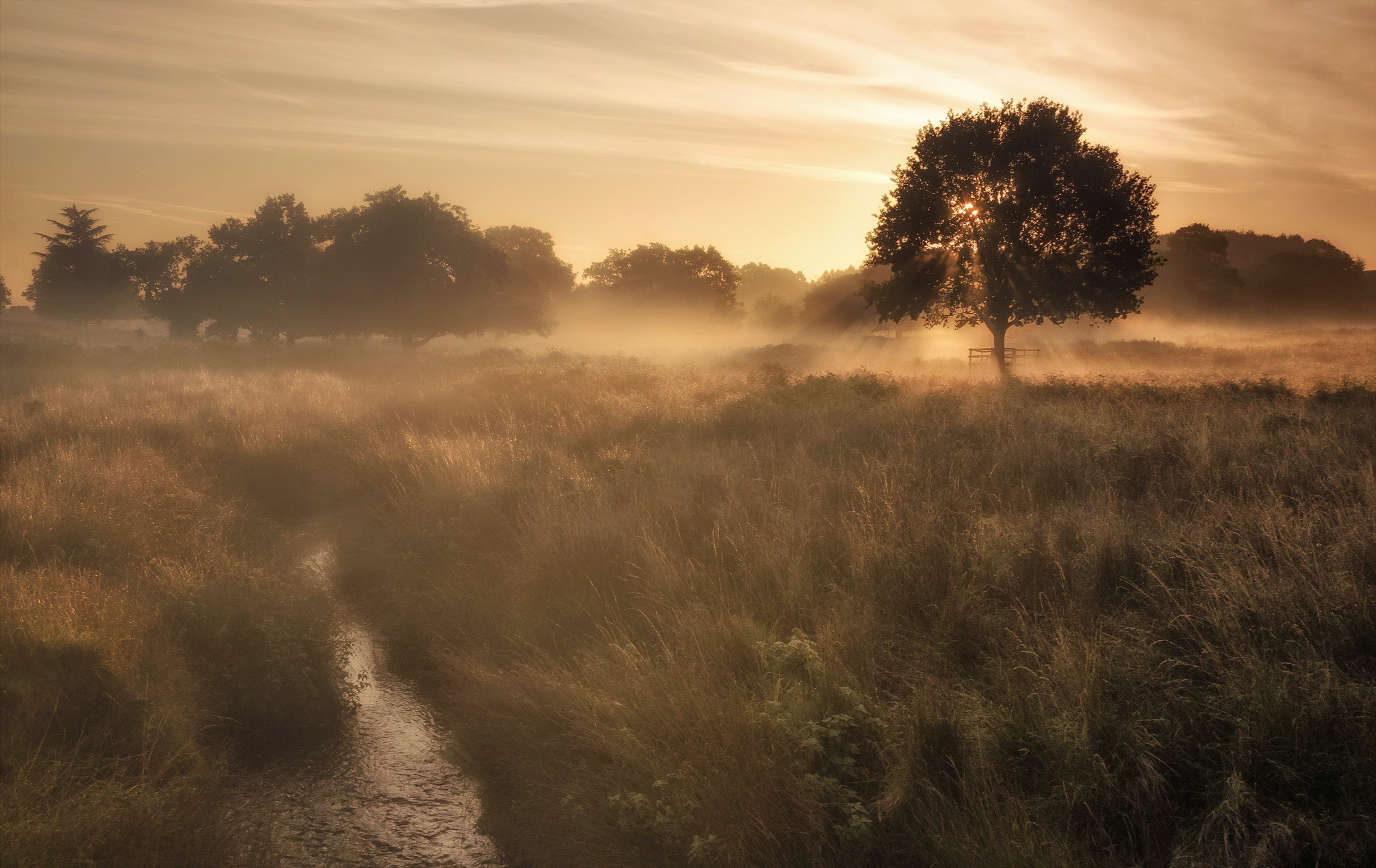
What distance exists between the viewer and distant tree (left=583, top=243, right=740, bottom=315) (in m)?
69.7

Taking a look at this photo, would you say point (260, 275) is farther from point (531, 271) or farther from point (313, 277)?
point (531, 271)

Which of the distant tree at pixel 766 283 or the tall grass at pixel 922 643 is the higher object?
the distant tree at pixel 766 283

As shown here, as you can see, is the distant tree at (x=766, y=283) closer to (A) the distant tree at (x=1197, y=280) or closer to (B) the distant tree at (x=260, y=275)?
(A) the distant tree at (x=1197, y=280)

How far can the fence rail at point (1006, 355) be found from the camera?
2961cm

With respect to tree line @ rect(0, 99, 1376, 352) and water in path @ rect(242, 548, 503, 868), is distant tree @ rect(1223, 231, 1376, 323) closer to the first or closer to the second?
tree line @ rect(0, 99, 1376, 352)

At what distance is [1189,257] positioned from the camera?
65.9m

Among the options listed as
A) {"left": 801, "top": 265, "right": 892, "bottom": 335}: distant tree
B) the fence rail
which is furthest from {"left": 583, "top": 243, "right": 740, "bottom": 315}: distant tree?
the fence rail

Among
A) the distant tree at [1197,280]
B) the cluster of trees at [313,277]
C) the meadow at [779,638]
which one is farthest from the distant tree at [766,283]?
the meadow at [779,638]

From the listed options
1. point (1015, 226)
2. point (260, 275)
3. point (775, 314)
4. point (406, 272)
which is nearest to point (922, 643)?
point (1015, 226)

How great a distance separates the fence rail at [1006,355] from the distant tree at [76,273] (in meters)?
54.5

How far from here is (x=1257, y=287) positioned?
70062 millimetres

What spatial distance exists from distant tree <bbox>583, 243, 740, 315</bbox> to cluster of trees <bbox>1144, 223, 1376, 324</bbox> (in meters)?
38.7

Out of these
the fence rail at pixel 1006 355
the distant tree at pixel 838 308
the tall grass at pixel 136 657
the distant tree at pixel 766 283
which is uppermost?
the distant tree at pixel 766 283

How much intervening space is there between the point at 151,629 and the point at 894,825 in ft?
20.1
